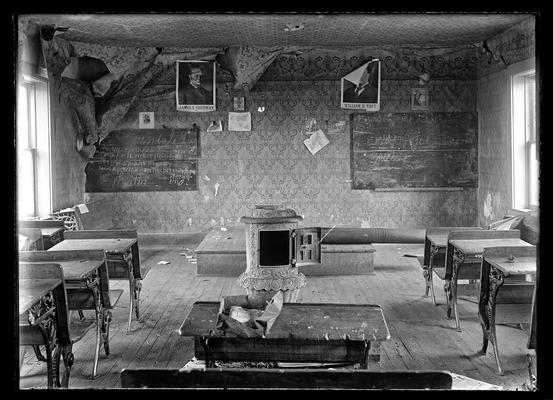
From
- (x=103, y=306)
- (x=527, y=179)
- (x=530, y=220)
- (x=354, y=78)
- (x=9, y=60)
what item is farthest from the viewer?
(x=354, y=78)

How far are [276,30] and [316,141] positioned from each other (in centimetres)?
229

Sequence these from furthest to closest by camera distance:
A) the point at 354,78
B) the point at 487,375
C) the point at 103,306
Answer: the point at 354,78 < the point at 103,306 < the point at 487,375

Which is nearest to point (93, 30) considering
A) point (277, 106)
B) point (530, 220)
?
point (277, 106)

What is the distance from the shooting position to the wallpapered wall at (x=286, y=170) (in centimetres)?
1112

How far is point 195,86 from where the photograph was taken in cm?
1101

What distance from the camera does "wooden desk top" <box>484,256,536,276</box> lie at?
468cm

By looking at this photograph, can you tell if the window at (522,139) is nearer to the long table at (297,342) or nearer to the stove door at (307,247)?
the stove door at (307,247)

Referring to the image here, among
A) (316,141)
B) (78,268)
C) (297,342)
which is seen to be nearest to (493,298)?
(297,342)

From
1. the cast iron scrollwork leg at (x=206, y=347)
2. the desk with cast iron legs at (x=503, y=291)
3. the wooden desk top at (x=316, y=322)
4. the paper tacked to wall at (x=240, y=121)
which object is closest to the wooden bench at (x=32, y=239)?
the wooden desk top at (x=316, y=322)

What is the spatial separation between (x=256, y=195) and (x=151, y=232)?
1802 millimetres

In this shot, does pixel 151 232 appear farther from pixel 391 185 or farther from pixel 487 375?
pixel 487 375

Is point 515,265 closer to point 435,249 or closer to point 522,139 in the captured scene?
point 435,249

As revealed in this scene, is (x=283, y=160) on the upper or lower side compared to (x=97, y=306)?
upper

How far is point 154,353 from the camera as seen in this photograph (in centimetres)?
545
